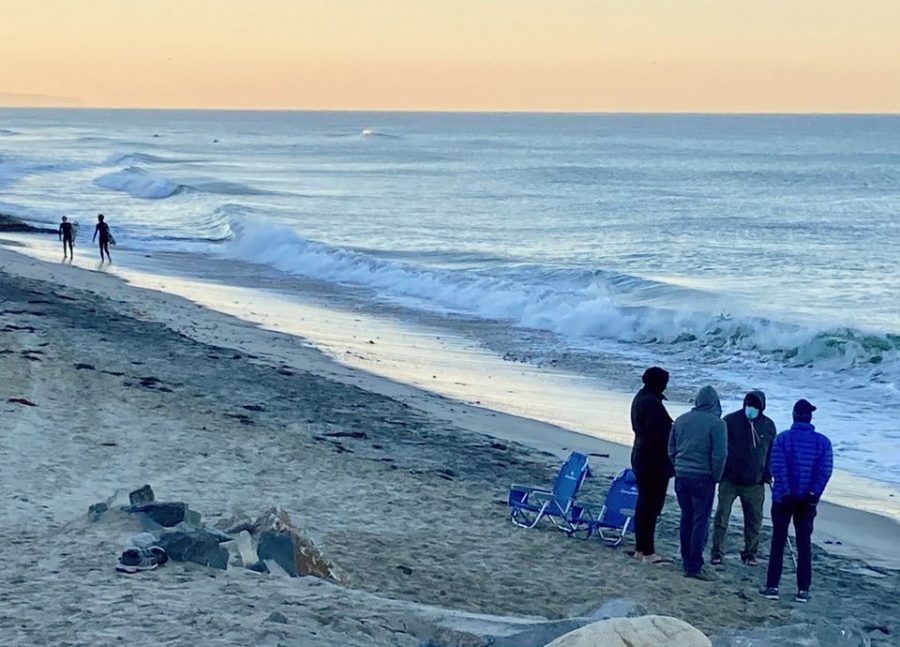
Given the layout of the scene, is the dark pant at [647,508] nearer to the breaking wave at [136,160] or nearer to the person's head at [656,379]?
the person's head at [656,379]

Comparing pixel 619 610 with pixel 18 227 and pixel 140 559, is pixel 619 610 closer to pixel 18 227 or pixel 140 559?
pixel 140 559

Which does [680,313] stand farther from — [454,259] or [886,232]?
[886,232]

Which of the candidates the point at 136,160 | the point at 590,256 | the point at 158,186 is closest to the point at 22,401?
the point at 590,256

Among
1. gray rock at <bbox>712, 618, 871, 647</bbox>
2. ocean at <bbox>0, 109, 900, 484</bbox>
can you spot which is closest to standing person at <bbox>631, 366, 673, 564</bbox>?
gray rock at <bbox>712, 618, 871, 647</bbox>

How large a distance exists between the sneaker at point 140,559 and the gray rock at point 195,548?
0.23 feet

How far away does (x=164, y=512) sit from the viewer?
8.20m

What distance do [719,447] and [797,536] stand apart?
34.0 inches

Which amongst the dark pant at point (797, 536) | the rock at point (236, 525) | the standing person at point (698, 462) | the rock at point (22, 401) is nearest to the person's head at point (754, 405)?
the standing person at point (698, 462)

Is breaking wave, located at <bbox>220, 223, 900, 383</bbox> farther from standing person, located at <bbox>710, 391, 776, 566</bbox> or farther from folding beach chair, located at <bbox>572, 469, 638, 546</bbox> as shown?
folding beach chair, located at <bbox>572, 469, 638, 546</bbox>

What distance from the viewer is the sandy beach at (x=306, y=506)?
6.64 meters

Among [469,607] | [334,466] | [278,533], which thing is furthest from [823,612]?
[334,466]

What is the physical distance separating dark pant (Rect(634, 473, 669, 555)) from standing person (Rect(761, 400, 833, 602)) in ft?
2.91

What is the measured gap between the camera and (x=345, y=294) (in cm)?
2802

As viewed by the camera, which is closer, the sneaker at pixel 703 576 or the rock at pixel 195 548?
the rock at pixel 195 548
